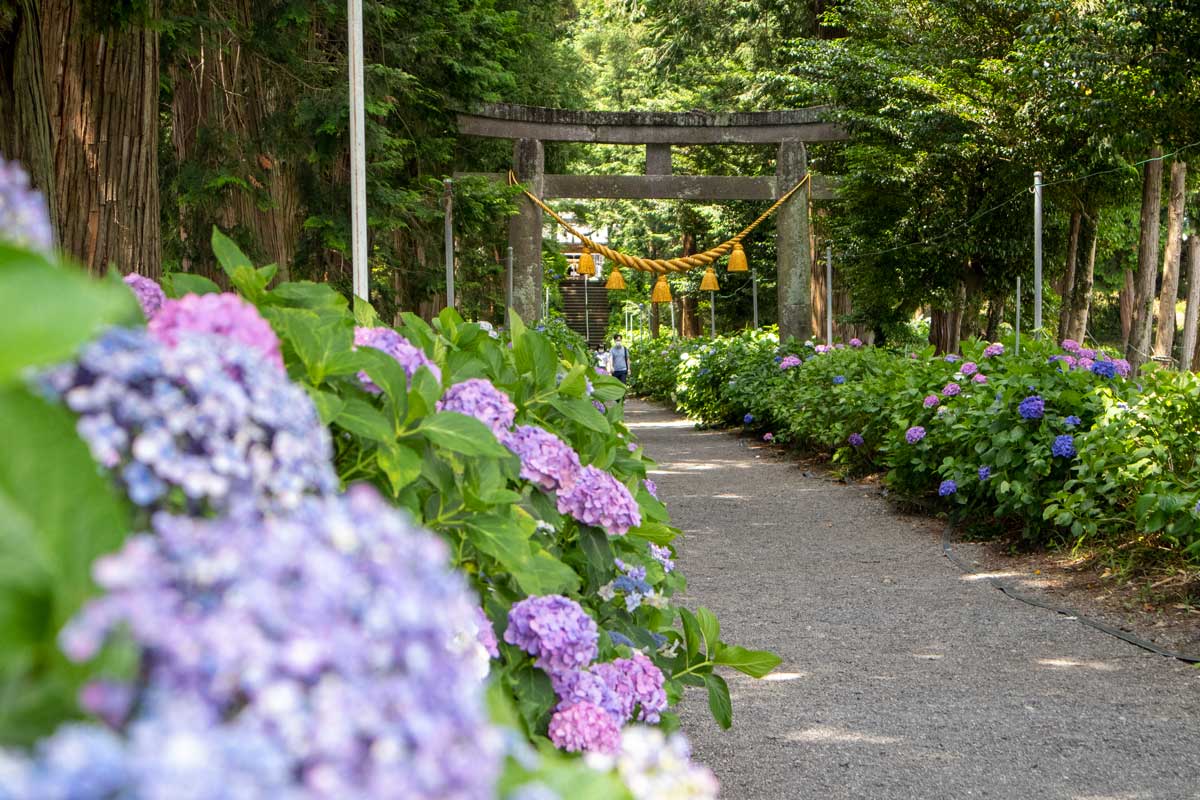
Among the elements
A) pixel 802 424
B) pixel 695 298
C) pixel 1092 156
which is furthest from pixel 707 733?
pixel 695 298

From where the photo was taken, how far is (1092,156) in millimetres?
14164

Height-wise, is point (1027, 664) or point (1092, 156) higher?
point (1092, 156)

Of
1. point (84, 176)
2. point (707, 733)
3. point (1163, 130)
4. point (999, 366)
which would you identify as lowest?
point (707, 733)

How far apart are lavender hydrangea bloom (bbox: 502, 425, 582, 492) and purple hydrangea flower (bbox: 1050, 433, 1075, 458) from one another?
5.24m

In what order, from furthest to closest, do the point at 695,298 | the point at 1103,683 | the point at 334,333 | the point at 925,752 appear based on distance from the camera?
the point at 695,298
the point at 1103,683
the point at 925,752
the point at 334,333

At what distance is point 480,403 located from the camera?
167 cm

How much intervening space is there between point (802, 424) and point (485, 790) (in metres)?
12.2

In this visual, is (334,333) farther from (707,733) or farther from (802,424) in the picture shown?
(802,424)

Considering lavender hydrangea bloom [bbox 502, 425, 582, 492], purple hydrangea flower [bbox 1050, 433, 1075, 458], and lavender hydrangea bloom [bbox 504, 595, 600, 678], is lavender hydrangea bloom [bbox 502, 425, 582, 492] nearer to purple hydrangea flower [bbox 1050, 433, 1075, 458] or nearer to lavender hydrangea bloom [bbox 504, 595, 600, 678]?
lavender hydrangea bloom [bbox 504, 595, 600, 678]

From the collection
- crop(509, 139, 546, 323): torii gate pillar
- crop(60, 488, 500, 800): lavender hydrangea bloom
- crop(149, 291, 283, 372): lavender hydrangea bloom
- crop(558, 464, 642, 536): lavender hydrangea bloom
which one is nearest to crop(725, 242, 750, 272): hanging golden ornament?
crop(509, 139, 546, 323): torii gate pillar

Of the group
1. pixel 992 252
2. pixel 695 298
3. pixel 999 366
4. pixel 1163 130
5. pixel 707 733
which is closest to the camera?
pixel 707 733

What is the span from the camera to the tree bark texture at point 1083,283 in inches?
654

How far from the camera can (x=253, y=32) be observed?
28.0 feet

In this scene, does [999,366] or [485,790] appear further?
[999,366]
